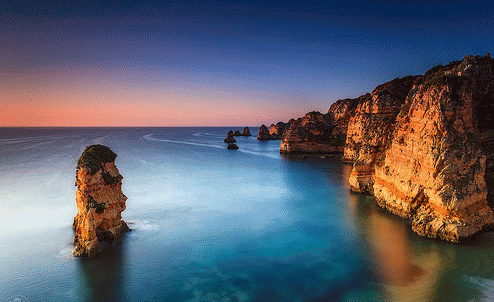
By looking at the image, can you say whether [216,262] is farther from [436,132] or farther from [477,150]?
[477,150]

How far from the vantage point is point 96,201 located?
16.8 metres

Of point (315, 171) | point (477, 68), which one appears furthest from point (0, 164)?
point (477, 68)

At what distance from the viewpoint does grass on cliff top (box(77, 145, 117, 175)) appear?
55.0 ft

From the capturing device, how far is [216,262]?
55.0 feet

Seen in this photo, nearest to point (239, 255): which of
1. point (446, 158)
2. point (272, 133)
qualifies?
point (446, 158)

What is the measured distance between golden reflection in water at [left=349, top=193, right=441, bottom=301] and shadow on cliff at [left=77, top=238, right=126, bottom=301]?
13546mm

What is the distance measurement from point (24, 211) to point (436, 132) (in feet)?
117

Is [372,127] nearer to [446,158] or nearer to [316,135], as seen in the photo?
[446,158]

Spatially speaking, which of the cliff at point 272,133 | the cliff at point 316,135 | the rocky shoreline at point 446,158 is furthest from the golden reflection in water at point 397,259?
the cliff at point 272,133

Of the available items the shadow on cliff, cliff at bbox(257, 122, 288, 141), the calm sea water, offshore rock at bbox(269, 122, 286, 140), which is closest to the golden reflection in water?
the calm sea water

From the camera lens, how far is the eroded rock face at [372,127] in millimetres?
28828

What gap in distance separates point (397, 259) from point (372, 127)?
17205 millimetres

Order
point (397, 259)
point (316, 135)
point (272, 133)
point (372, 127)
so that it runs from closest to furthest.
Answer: point (397, 259)
point (372, 127)
point (316, 135)
point (272, 133)

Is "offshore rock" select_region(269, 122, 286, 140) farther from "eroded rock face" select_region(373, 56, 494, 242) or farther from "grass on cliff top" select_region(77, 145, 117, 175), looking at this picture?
"grass on cliff top" select_region(77, 145, 117, 175)
